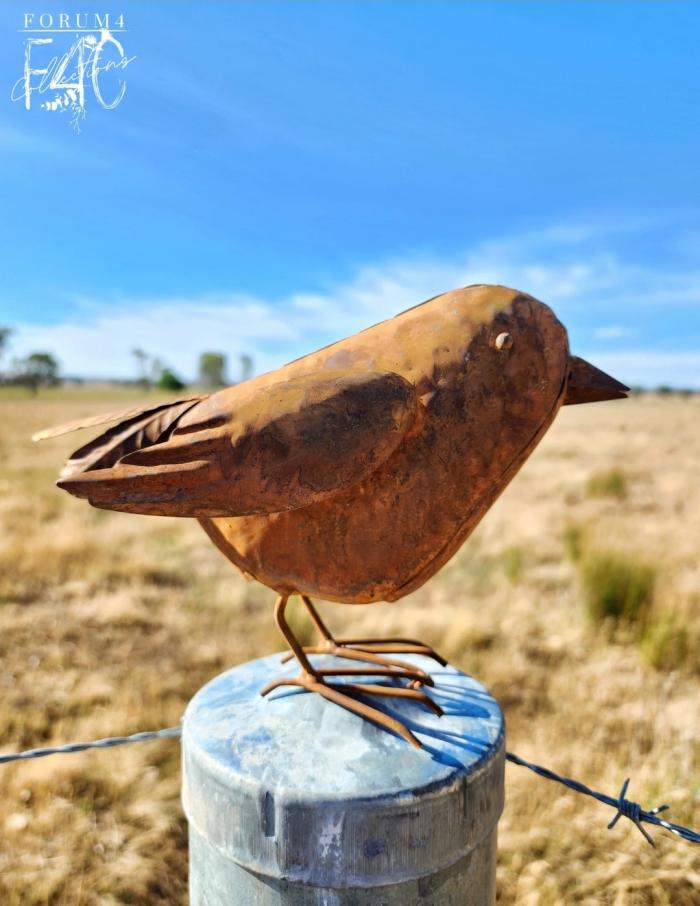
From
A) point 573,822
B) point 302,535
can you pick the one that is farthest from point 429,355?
point 573,822

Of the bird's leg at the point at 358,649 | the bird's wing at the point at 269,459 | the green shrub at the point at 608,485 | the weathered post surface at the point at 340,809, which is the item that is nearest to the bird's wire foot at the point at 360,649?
the bird's leg at the point at 358,649

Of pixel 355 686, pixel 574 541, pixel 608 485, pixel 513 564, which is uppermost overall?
pixel 608 485

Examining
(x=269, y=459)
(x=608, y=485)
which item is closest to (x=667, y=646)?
(x=269, y=459)

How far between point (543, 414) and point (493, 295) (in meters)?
0.34

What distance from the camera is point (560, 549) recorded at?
7219 millimetres

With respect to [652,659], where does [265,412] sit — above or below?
A: above

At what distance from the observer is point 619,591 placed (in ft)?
16.1

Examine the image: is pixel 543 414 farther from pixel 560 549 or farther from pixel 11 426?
pixel 11 426

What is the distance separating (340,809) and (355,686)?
45 centimetres

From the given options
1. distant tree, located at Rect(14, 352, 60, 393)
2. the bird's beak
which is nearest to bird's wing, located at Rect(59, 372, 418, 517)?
the bird's beak

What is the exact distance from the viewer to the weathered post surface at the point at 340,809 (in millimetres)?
1349

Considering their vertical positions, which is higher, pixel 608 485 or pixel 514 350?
pixel 514 350

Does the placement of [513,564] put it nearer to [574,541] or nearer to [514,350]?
[574,541]

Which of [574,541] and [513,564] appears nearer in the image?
[513,564]
